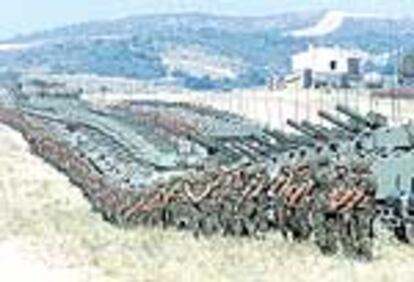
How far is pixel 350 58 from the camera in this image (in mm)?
113562

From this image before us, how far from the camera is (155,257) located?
28.7m

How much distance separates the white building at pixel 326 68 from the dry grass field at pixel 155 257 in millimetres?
65525

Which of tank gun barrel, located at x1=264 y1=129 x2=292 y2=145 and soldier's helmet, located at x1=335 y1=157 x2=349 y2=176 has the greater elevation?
soldier's helmet, located at x1=335 y1=157 x2=349 y2=176

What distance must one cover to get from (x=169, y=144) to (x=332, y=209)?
24.3 meters

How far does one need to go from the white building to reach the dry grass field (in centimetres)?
6553

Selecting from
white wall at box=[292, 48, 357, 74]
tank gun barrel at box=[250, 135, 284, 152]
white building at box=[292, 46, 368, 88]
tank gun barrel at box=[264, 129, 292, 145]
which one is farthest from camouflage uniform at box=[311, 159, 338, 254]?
white wall at box=[292, 48, 357, 74]

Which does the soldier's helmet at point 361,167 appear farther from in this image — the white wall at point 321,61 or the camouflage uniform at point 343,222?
the white wall at point 321,61

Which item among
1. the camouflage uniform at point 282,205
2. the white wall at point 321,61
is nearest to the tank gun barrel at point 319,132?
the camouflage uniform at point 282,205

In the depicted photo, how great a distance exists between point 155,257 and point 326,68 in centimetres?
9815

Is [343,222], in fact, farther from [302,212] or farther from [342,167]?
[342,167]

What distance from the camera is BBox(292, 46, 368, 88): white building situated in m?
107

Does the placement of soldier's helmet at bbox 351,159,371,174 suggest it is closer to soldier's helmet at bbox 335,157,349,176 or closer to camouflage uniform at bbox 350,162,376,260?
soldier's helmet at bbox 335,157,349,176

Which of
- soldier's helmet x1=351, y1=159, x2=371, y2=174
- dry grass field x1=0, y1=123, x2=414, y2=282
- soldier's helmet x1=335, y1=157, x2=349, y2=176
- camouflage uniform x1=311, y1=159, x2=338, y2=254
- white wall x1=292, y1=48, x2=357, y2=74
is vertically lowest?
white wall x1=292, y1=48, x2=357, y2=74

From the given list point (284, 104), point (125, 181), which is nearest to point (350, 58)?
point (284, 104)
